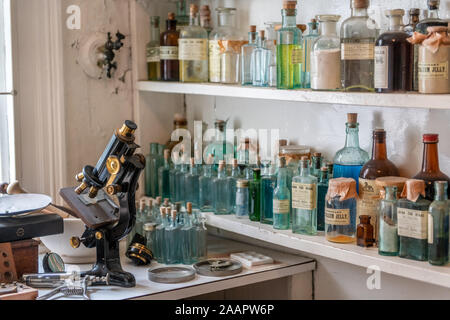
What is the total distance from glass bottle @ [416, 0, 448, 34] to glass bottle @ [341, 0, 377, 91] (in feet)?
0.49

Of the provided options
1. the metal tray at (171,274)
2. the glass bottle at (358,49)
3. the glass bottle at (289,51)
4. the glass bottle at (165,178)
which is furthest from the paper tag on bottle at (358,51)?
the glass bottle at (165,178)

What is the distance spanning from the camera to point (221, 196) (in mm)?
2289

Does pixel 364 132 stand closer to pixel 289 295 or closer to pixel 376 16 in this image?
pixel 376 16

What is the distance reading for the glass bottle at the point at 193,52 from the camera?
91.9 inches

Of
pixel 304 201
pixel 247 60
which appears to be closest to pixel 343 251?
pixel 304 201

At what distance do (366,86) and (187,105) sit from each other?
1.14 m

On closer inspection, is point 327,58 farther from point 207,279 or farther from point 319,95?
point 207,279

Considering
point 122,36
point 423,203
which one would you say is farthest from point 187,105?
point 423,203

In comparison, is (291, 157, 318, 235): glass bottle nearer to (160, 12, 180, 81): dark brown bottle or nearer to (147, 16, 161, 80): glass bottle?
(160, 12, 180, 81): dark brown bottle

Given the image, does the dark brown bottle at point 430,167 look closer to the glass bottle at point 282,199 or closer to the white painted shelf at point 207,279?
the glass bottle at point 282,199

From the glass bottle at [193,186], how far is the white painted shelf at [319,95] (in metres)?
0.30

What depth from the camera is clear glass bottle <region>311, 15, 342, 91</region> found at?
183 centimetres

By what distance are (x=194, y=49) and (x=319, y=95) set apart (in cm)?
65

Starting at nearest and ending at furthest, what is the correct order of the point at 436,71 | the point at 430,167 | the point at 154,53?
1. the point at 436,71
2. the point at 430,167
3. the point at 154,53
